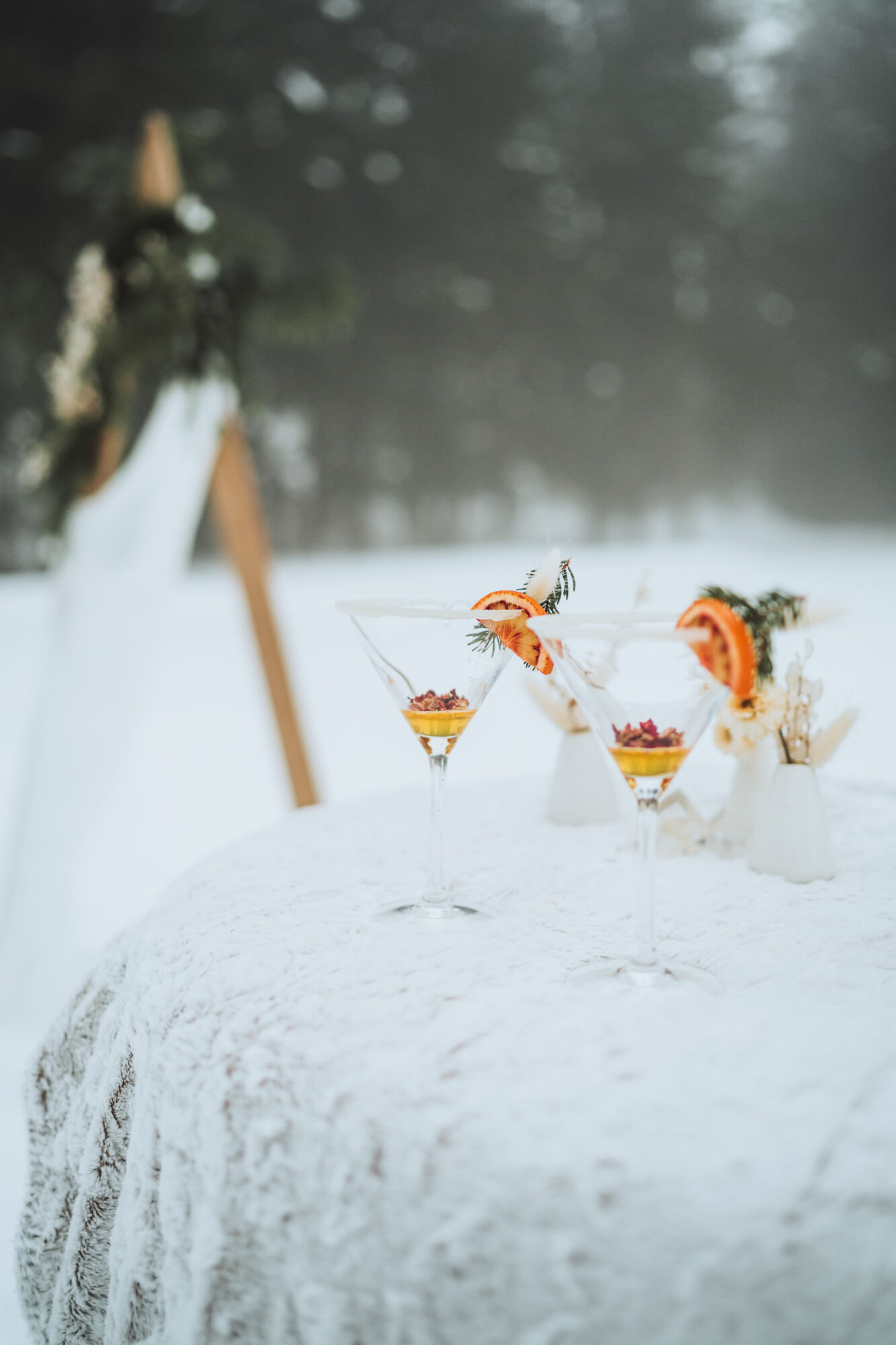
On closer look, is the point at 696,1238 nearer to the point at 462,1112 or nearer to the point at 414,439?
the point at 462,1112

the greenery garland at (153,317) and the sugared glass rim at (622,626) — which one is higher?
the greenery garland at (153,317)

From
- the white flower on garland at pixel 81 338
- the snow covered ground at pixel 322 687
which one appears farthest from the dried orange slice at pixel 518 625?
the snow covered ground at pixel 322 687

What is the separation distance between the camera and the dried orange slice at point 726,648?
0.53 meters

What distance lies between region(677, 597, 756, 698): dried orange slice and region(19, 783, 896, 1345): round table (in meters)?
0.20

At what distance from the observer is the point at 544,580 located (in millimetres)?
672

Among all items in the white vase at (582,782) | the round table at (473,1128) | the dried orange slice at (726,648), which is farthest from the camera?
the white vase at (582,782)

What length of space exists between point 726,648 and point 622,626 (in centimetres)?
7

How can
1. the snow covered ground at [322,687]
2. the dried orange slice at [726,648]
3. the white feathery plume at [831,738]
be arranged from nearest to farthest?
the dried orange slice at [726,648] → the white feathery plume at [831,738] → the snow covered ground at [322,687]

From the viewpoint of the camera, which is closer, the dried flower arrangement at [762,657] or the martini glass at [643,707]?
the martini glass at [643,707]

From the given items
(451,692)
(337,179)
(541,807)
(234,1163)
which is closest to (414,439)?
(337,179)

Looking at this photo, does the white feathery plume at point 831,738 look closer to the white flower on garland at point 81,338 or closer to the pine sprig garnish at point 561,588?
the pine sprig garnish at point 561,588

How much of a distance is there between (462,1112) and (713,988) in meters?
0.20

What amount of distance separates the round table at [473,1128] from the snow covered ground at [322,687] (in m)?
1.95

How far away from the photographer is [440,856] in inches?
28.7
